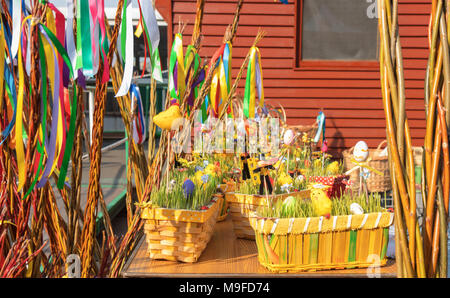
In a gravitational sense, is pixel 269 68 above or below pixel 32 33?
above

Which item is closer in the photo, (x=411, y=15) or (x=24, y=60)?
(x=24, y=60)

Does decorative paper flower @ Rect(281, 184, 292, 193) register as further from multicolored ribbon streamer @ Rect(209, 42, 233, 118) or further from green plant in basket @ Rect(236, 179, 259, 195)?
multicolored ribbon streamer @ Rect(209, 42, 233, 118)

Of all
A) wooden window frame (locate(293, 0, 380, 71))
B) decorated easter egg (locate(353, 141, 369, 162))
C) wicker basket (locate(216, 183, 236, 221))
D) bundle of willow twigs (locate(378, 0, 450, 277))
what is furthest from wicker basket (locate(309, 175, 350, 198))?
wooden window frame (locate(293, 0, 380, 71))

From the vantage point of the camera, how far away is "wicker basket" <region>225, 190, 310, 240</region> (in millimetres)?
1378

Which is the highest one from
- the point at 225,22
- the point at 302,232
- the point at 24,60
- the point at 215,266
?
the point at 225,22

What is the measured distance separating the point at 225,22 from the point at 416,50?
2.34m

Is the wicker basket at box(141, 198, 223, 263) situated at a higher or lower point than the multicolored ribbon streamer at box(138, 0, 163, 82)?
lower

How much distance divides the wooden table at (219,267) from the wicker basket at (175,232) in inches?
1.0

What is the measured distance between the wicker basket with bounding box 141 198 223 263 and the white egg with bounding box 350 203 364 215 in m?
0.43

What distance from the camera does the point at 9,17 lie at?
40.8 inches
